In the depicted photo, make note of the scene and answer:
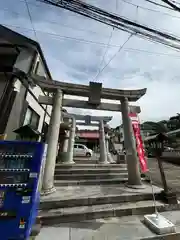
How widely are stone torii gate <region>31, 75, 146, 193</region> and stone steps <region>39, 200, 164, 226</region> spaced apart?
1.21 meters

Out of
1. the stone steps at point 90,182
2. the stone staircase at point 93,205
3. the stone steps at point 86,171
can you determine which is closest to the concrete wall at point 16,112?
the stone steps at point 86,171

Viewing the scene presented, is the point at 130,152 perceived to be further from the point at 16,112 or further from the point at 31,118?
the point at 31,118

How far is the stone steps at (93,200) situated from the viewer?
4152 millimetres

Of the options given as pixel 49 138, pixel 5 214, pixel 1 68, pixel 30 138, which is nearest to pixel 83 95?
pixel 49 138

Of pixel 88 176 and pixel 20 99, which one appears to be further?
pixel 20 99

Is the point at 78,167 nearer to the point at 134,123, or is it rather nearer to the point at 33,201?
the point at 134,123

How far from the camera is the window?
771 cm

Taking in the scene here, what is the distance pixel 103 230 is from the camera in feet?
11.0

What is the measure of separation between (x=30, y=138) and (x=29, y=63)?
5.13 m

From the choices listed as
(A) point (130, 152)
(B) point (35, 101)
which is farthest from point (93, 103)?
(B) point (35, 101)

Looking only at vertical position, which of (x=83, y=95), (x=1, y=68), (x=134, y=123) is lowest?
(x=134, y=123)

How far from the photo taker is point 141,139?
6.02 meters

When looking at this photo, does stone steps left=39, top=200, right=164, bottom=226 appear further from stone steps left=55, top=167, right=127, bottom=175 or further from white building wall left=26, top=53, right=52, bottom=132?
white building wall left=26, top=53, right=52, bottom=132

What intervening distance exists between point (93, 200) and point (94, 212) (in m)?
0.50
